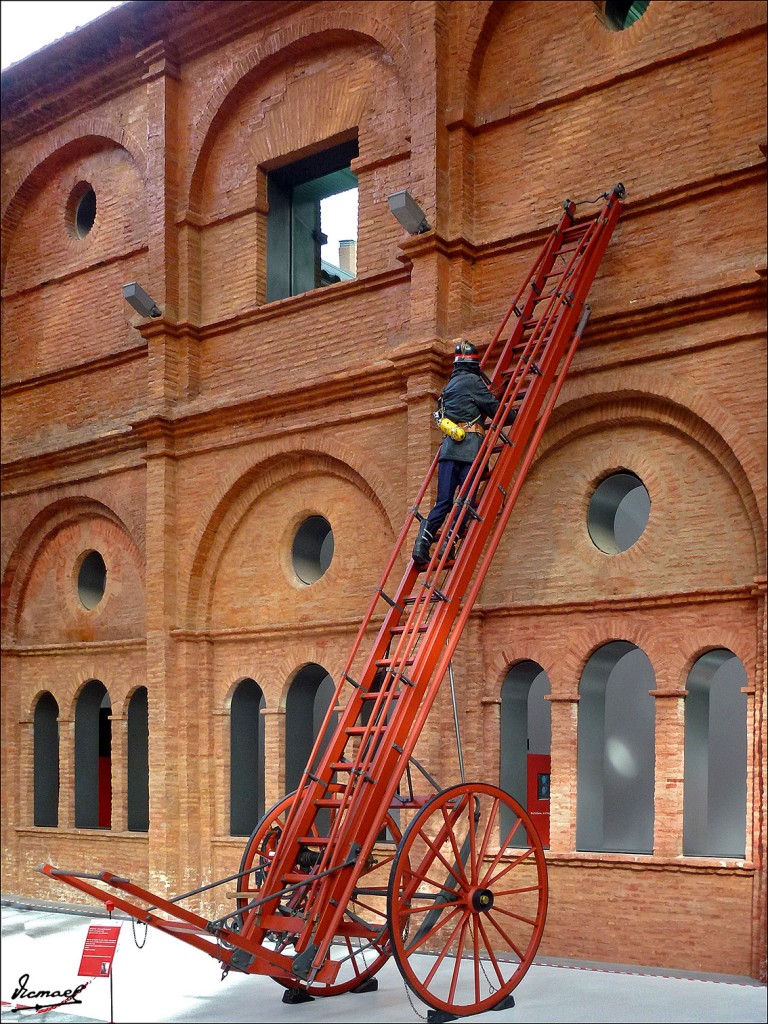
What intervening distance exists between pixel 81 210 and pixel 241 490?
19.7ft

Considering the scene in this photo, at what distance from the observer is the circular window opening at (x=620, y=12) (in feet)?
42.9

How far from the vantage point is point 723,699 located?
19.0 m

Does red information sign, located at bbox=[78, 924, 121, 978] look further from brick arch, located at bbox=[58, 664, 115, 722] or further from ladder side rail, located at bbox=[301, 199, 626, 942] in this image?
brick arch, located at bbox=[58, 664, 115, 722]

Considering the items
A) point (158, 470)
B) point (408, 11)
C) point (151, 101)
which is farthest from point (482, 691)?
point (151, 101)

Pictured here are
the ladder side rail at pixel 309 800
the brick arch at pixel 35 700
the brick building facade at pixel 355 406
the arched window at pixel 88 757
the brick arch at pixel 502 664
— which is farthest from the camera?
the brick arch at pixel 35 700

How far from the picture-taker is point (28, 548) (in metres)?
18.1

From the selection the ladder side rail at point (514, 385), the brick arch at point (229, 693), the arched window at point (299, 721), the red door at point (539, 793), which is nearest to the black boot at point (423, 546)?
the ladder side rail at point (514, 385)

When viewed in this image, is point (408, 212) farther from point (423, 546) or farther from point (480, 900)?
point (480, 900)

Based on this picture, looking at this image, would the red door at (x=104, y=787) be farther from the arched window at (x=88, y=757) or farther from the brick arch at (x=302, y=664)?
the brick arch at (x=302, y=664)

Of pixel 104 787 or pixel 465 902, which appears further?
pixel 104 787

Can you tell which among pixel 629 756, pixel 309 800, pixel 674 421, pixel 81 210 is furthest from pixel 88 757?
pixel 674 421

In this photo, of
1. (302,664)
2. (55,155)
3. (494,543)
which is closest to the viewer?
(494,543)

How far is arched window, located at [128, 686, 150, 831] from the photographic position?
53.7 feet

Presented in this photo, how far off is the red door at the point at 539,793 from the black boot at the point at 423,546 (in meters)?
3.74
